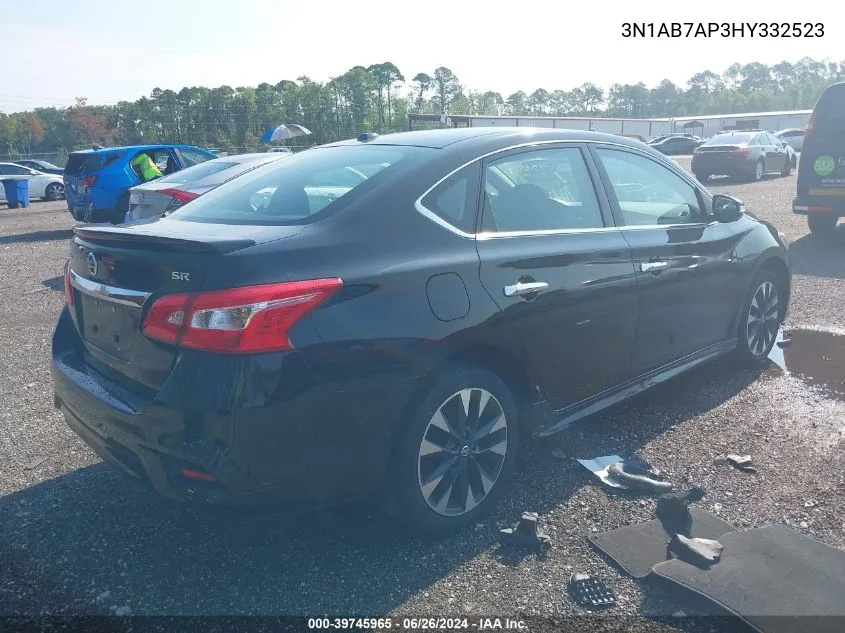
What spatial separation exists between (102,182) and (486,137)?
11275 mm

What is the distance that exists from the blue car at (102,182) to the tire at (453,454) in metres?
11.1

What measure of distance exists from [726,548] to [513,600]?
978 mm

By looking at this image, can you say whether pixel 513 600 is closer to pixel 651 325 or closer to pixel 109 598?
pixel 109 598

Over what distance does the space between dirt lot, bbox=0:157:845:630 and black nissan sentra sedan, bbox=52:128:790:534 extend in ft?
0.99

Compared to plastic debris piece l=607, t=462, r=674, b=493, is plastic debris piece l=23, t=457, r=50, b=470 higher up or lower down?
higher up

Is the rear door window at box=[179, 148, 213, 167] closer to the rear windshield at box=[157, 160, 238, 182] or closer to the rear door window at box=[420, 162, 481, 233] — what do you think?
the rear windshield at box=[157, 160, 238, 182]

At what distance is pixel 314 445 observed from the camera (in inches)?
109

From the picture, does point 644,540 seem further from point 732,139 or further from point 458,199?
point 732,139

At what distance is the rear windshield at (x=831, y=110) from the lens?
403 inches

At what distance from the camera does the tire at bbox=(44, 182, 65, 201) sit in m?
27.2

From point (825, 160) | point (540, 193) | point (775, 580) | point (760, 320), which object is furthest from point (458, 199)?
point (825, 160)

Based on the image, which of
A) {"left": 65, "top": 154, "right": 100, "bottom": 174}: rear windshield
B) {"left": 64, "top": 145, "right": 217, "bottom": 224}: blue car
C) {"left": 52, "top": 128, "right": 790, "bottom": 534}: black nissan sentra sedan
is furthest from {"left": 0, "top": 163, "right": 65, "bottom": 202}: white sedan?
{"left": 52, "top": 128, "right": 790, "bottom": 534}: black nissan sentra sedan

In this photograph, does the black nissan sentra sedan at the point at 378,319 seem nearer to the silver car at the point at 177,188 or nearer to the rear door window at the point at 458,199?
the rear door window at the point at 458,199

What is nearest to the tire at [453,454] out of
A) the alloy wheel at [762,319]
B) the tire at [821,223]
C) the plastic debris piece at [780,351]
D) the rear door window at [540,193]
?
the rear door window at [540,193]
